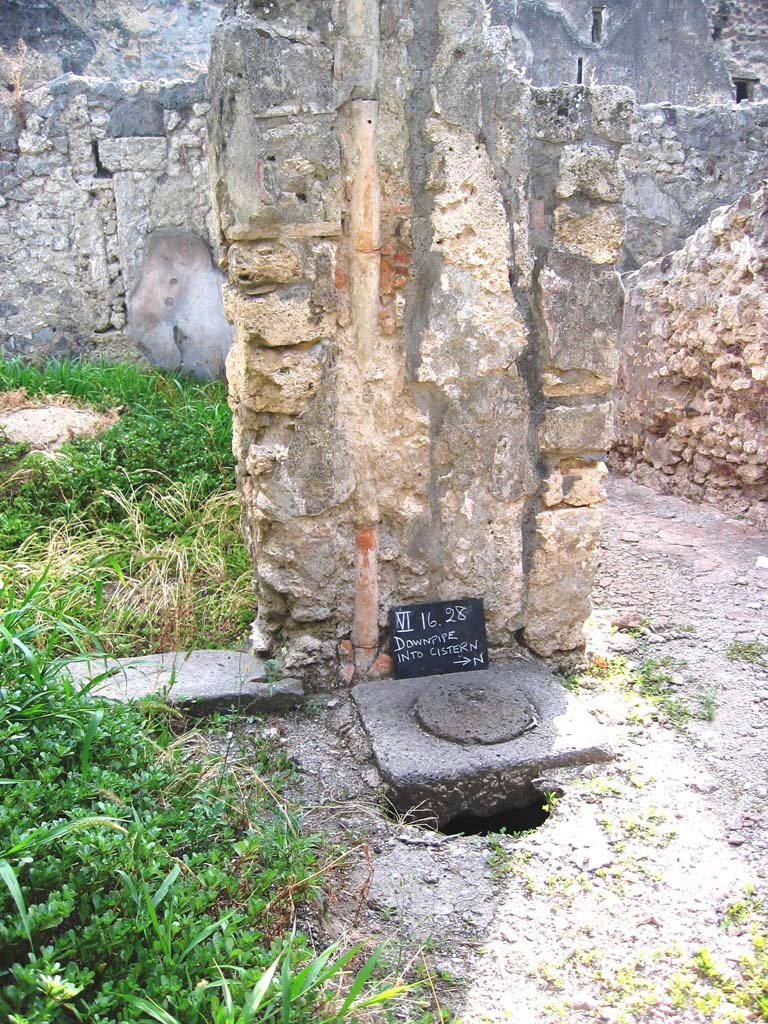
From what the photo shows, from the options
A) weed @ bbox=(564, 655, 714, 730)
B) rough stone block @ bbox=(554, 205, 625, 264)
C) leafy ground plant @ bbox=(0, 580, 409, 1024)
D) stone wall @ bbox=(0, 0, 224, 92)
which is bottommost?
weed @ bbox=(564, 655, 714, 730)

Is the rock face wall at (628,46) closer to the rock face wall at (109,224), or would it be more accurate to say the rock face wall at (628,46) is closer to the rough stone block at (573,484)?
the rock face wall at (109,224)

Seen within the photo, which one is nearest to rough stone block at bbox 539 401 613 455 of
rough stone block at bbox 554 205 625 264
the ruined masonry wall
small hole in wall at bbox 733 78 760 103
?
rough stone block at bbox 554 205 625 264

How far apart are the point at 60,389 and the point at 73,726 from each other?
134 inches

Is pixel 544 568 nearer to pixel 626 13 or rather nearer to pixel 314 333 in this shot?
pixel 314 333

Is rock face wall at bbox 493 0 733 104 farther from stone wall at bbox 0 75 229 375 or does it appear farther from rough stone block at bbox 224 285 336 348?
rough stone block at bbox 224 285 336 348

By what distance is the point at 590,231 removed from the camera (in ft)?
8.83

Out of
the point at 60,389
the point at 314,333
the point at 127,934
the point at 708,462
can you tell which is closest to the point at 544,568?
the point at 314,333

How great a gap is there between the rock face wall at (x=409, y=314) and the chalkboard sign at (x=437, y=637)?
5cm

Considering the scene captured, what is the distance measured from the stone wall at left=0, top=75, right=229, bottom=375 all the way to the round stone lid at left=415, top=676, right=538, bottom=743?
384cm

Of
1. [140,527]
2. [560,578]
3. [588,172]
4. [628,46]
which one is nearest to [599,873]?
[560,578]

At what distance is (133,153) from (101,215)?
1.48 feet

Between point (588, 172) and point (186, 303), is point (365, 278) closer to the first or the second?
point (588, 172)

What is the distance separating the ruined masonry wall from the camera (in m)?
5.83

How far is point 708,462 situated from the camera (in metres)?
4.55
